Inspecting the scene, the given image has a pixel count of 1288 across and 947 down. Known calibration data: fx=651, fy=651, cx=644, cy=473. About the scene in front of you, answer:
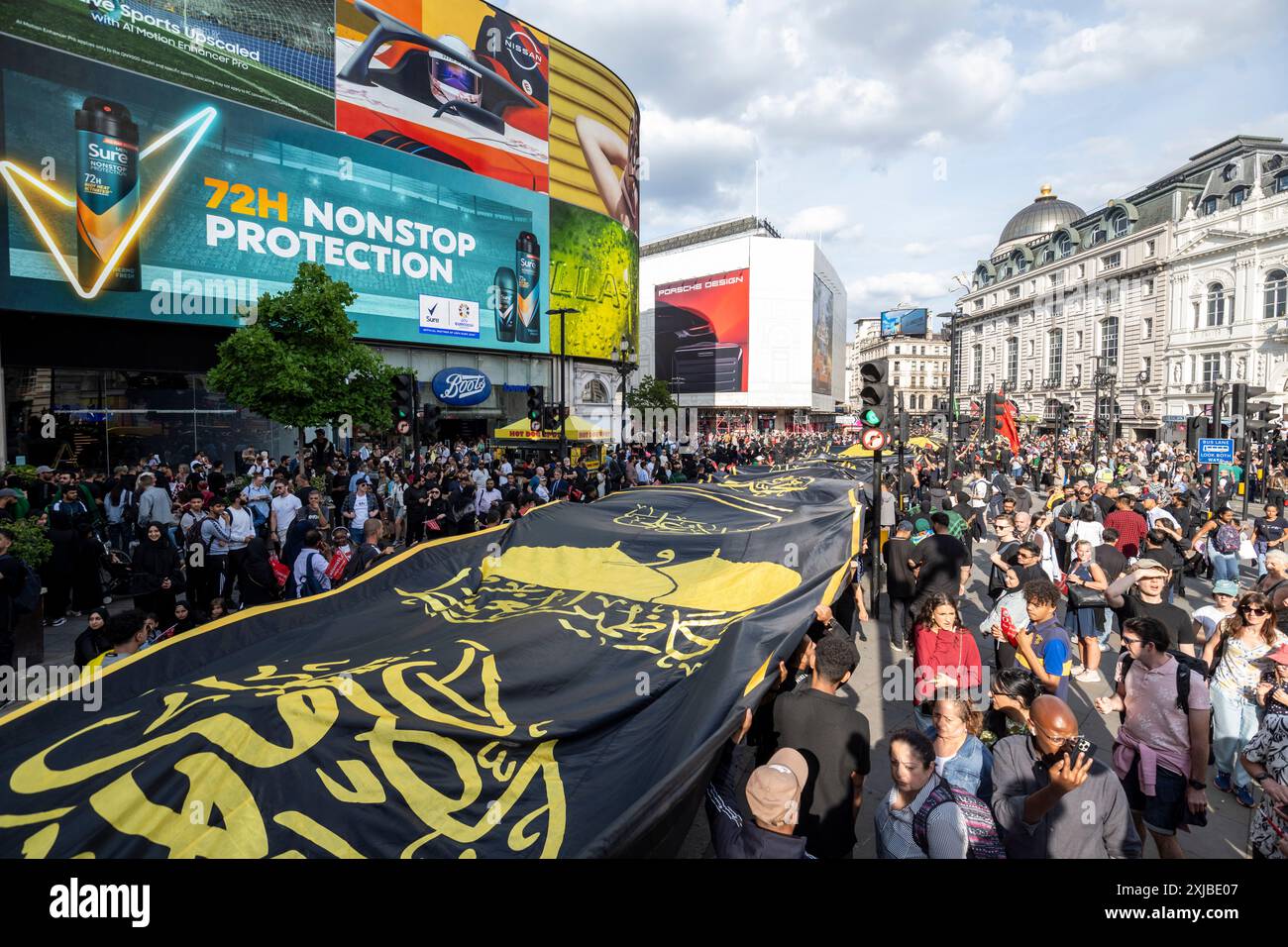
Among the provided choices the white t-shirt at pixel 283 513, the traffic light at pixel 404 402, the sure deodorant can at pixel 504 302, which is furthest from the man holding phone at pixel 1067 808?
the sure deodorant can at pixel 504 302

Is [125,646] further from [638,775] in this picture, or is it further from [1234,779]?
[1234,779]

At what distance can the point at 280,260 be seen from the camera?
25.5 metres

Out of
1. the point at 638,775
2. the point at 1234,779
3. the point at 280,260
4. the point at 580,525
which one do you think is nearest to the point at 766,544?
the point at 580,525

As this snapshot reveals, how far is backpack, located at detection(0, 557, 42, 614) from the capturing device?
6824 mm

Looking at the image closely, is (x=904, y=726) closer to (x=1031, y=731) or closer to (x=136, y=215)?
(x=1031, y=731)

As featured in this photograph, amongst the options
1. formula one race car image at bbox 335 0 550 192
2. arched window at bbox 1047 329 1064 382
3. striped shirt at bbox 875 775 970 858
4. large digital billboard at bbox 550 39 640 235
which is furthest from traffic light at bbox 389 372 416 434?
arched window at bbox 1047 329 1064 382

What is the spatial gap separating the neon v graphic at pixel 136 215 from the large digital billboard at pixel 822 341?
6075cm

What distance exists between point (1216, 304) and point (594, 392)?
52436mm

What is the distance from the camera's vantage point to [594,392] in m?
40.4

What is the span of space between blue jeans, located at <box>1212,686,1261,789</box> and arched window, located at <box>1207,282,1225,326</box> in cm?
6521

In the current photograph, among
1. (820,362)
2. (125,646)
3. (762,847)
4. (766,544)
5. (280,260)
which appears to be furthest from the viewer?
(820,362)

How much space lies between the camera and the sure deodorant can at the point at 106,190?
21.0 m

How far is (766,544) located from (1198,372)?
2607 inches

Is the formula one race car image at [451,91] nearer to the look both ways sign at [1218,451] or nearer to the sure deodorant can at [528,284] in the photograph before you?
the sure deodorant can at [528,284]
